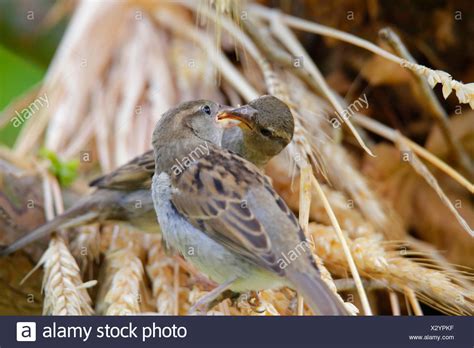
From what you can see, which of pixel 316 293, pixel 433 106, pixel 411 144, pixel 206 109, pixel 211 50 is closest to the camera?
pixel 316 293

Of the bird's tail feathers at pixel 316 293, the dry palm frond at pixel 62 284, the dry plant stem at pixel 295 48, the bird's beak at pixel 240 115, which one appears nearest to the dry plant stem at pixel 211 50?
the dry plant stem at pixel 295 48

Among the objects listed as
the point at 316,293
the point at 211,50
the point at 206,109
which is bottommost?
the point at 316,293

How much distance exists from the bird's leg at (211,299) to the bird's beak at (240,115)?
58cm

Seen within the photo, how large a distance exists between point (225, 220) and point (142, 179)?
0.74m

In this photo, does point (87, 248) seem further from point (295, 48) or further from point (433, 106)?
point (433, 106)

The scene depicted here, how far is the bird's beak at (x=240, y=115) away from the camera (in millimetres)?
2556

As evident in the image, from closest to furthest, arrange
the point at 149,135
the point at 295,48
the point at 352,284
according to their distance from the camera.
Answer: the point at 352,284, the point at 295,48, the point at 149,135

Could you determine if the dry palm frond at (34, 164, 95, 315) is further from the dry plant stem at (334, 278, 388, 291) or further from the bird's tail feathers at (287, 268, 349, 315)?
the dry plant stem at (334, 278, 388, 291)

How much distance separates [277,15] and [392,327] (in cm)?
165

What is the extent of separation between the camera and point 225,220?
2.30 meters

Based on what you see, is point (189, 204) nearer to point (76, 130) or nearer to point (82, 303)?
point (82, 303)

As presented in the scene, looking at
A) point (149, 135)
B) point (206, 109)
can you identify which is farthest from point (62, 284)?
point (149, 135)

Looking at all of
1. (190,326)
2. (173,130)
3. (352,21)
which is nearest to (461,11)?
(352,21)

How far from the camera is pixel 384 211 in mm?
3094
